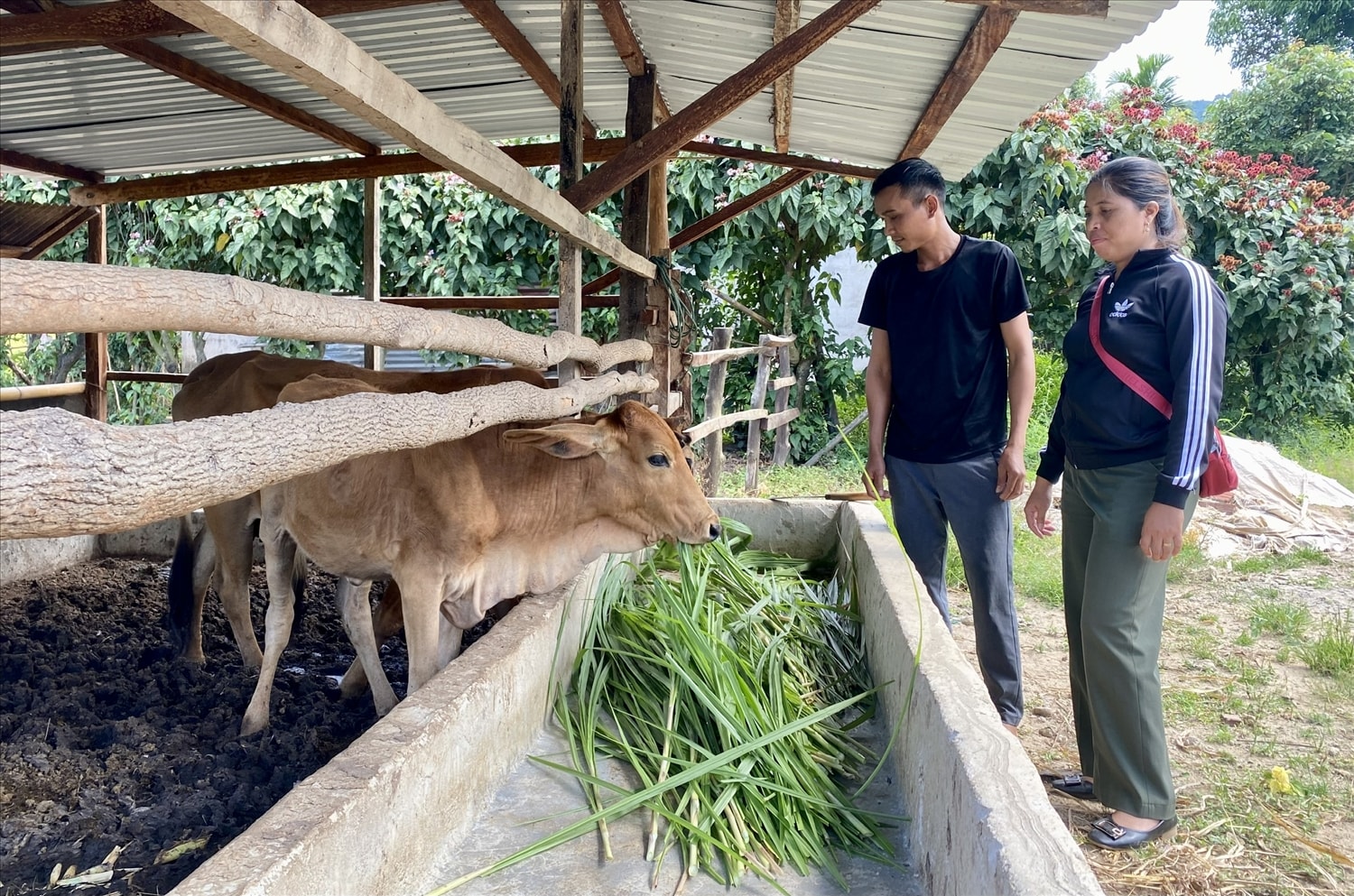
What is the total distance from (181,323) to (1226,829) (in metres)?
3.16

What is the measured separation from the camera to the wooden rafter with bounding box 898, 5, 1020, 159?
146 inches

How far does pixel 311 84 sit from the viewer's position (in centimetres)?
185

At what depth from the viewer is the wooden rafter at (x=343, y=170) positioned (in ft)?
20.2

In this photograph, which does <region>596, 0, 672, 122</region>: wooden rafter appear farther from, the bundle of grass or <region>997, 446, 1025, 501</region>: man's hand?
<region>997, 446, 1025, 501</region>: man's hand

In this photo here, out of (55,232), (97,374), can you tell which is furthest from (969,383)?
(55,232)

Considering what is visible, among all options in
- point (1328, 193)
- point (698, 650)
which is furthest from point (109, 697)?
point (1328, 193)

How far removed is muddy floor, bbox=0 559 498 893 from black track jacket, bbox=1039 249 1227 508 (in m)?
2.44

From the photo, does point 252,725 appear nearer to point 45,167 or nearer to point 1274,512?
point 45,167

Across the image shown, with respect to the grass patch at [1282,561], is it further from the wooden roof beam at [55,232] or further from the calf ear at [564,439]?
the wooden roof beam at [55,232]

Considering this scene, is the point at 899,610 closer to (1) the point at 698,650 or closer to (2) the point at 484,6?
(1) the point at 698,650

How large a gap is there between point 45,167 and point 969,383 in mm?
6430

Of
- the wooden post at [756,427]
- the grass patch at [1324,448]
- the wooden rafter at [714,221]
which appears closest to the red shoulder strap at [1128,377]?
the wooden rafter at [714,221]

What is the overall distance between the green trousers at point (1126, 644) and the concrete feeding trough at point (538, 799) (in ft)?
1.47

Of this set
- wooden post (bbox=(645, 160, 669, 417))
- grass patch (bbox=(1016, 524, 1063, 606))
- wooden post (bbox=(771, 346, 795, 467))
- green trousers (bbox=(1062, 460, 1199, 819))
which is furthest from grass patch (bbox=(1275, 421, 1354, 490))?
green trousers (bbox=(1062, 460, 1199, 819))
